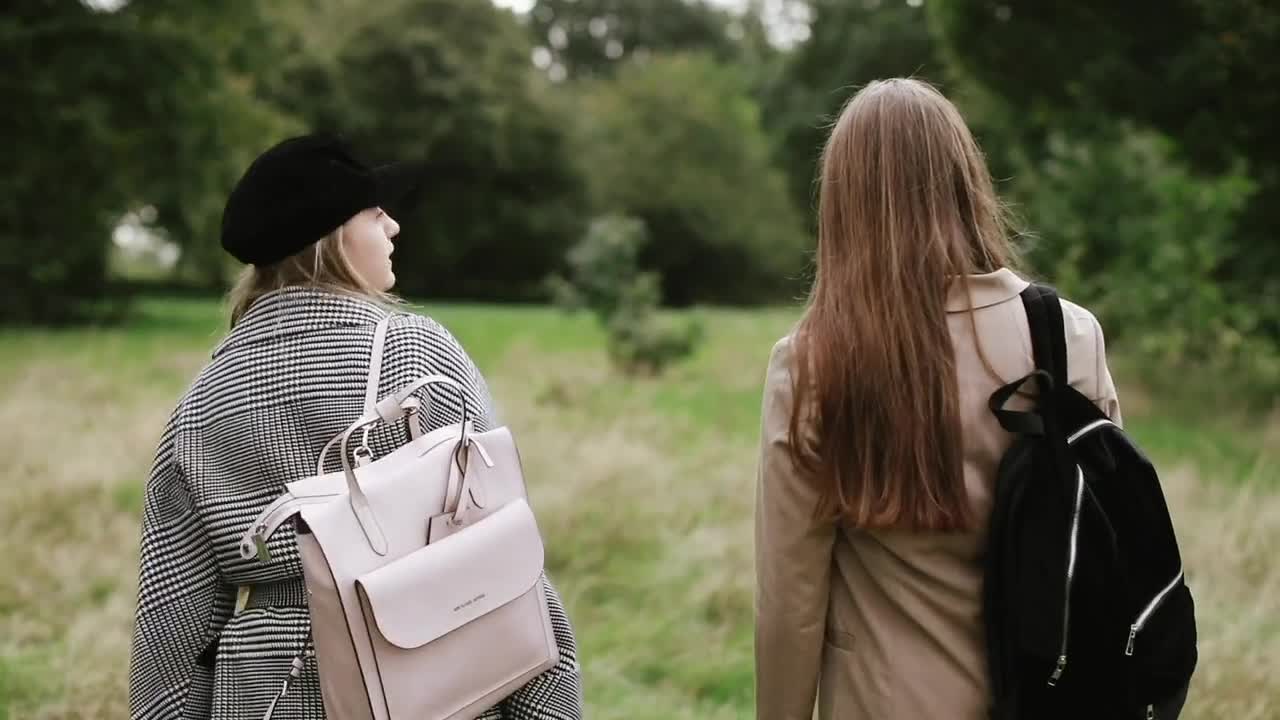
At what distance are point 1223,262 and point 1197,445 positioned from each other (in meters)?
4.57

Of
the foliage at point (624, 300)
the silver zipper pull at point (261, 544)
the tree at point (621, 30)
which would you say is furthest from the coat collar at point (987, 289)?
the tree at point (621, 30)

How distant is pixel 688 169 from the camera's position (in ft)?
130

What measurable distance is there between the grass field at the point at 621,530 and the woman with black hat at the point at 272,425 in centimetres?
40

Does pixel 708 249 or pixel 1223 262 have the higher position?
pixel 1223 262

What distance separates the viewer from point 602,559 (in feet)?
19.5

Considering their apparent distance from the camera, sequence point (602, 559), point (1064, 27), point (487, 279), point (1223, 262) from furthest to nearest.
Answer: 1. point (487, 279)
2. point (1223, 262)
3. point (1064, 27)
4. point (602, 559)

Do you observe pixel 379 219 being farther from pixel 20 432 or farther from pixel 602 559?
pixel 20 432

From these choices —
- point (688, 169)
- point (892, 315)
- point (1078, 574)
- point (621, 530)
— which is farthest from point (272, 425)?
point (688, 169)

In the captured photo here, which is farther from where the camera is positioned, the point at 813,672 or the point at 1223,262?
the point at 1223,262

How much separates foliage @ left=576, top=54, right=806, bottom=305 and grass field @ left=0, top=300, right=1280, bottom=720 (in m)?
28.2

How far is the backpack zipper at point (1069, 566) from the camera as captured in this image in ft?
6.16

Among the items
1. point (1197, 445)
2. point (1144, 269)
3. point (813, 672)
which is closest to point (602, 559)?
point (813, 672)

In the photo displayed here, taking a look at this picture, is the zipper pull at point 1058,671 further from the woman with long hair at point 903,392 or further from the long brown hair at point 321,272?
the long brown hair at point 321,272

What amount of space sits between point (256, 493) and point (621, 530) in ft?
14.0
